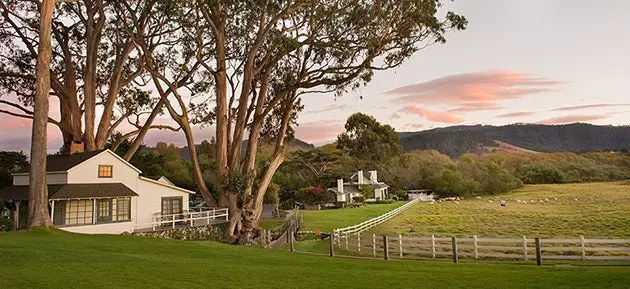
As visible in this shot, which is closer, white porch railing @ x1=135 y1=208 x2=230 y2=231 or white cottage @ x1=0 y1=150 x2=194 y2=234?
white cottage @ x1=0 y1=150 x2=194 y2=234

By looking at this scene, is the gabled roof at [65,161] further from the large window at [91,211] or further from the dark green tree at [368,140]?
the dark green tree at [368,140]

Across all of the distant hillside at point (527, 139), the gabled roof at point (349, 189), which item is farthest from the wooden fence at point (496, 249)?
the distant hillside at point (527, 139)

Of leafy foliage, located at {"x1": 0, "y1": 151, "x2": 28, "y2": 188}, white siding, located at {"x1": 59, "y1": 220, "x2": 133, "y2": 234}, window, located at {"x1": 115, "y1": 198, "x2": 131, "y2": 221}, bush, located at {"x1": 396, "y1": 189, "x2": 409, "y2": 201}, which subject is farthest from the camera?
bush, located at {"x1": 396, "y1": 189, "x2": 409, "y2": 201}

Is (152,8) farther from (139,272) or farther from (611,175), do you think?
(611,175)

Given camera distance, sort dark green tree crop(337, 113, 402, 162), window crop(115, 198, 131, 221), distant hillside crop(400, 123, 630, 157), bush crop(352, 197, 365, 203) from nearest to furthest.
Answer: window crop(115, 198, 131, 221)
bush crop(352, 197, 365, 203)
dark green tree crop(337, 113, 402, 162)
distant hillside crop(400, 123, 630, 157)

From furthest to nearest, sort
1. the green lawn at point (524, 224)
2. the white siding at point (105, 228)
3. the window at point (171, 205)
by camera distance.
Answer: the green lawn at point (524, 224)
the window at point (171, 205)
the white siding at point (105, 228)

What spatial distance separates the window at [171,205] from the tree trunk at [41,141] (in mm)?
8583

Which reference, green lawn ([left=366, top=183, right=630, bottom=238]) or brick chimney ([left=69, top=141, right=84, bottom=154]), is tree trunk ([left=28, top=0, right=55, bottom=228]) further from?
green lawn ([left=366, top=183, right=630, bottom=238])

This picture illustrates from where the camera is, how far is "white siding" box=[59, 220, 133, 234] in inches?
808

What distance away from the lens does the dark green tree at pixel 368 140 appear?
86250 mm

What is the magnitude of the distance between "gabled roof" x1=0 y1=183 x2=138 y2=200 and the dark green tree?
66860mm

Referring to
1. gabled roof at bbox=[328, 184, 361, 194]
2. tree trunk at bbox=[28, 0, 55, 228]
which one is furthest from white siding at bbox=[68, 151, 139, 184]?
gabled roof at bbox=[328, 184, 361, 194]

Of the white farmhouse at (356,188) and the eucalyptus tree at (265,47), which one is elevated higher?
the eucalyptus tree at (265,47)

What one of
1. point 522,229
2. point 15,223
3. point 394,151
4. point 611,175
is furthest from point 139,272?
point 611,175
